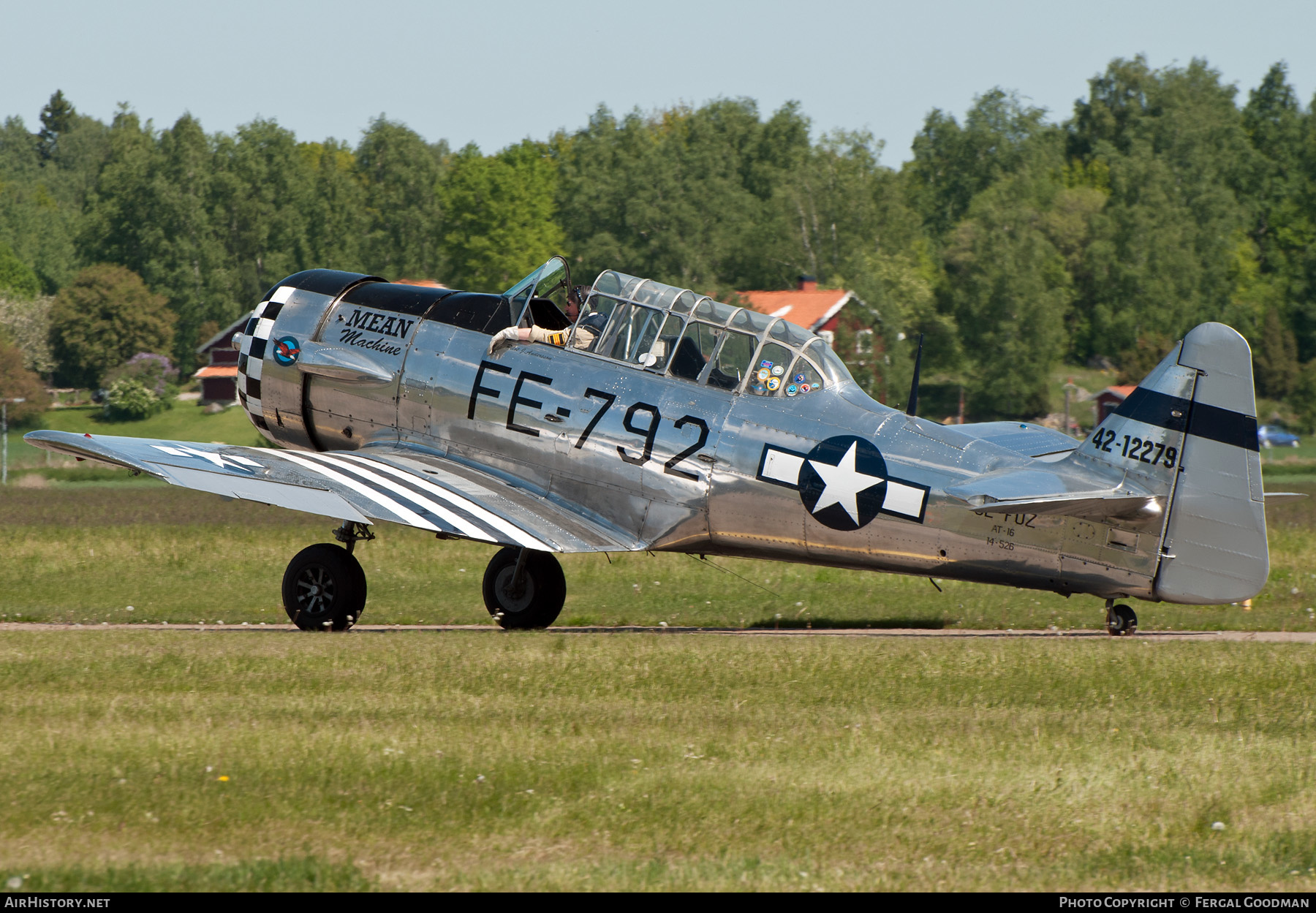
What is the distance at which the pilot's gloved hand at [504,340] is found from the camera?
1267 cm

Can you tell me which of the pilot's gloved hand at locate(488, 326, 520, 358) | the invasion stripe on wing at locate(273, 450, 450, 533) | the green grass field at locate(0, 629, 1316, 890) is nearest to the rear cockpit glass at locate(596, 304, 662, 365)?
the pilot's gloved hand at locate(488, 326, 520, 358)

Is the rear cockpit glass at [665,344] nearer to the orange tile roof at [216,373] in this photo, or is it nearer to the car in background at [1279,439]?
the orange tile roof at [216,373]

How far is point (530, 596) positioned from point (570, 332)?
2328mm

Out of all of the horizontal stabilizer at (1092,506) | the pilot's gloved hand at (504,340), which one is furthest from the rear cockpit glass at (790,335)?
the pilot's gloved hand at (504,340)

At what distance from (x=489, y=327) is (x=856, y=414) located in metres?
3.47

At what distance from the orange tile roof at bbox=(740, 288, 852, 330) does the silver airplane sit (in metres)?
54.8

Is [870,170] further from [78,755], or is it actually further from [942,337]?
[78,755]

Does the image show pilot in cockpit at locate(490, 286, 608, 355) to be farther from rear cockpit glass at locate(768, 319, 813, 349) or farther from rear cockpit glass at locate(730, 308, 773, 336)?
rear cockpit glass at locate(768, 319, 813, 349)

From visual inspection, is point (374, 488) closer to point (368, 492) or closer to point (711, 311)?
point (368, 492)

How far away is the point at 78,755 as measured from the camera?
690 cm

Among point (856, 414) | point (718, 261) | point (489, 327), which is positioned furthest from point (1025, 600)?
point (718, 261)

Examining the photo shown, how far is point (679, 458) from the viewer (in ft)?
38.0

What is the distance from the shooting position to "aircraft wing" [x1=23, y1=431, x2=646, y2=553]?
1104 centimetres

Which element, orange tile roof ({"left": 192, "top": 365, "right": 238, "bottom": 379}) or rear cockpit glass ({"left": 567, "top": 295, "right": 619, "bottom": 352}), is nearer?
rear cockpit glass ({"left": 567, "top": 295, "right": 619, "bottom": 352})
